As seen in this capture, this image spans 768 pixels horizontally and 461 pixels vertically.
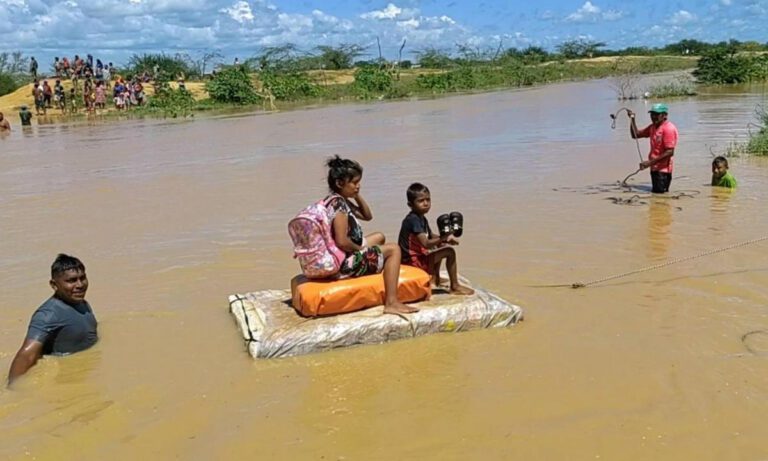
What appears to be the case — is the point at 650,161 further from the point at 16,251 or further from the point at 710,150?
the point at 16,251

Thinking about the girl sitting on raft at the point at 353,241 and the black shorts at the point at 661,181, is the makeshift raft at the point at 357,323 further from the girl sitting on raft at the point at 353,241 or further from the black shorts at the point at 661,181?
the black shorts at the point at 661,181

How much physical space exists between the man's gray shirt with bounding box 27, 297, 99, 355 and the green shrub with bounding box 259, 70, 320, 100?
1497 inches

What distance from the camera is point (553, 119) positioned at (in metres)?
22.7

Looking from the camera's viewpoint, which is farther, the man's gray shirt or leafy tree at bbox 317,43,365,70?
leafy tree at bbox 317,43,365,70

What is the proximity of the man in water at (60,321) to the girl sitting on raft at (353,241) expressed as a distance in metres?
1.76

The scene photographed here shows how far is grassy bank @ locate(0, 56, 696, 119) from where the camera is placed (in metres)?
36.6

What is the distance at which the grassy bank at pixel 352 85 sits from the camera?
120 feet

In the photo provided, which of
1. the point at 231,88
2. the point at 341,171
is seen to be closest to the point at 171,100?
the point at 231,88

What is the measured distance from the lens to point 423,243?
Result: 5.61 m

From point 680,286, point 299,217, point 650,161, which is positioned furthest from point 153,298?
point 650,161

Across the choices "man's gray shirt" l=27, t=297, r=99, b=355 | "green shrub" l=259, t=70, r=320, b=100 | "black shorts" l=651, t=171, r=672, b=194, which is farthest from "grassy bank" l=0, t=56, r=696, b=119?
"man's gray shirt" l=27, t=297, r=99, b=355

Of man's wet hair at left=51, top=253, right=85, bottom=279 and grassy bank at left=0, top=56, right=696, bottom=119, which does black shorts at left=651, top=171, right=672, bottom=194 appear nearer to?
man's wet hair at left=51, top=253, right=85, bottom=279

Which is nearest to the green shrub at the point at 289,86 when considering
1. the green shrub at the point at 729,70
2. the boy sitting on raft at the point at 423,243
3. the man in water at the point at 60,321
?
the green shrub at the point at 729,70

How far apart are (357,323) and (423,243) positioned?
33.3 inches
